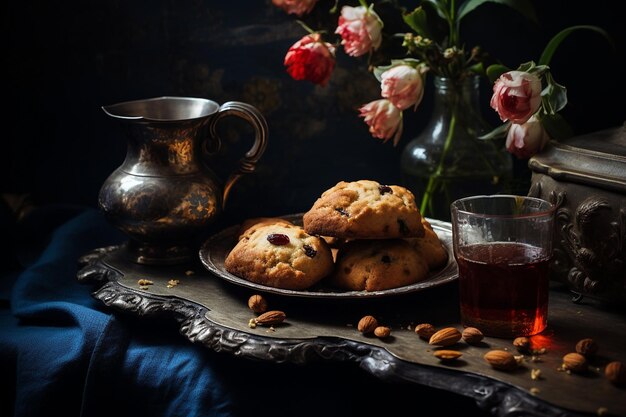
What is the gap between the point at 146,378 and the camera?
137cm

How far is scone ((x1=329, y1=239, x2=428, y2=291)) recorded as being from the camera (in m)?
1.38

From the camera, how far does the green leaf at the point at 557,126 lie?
1513mm

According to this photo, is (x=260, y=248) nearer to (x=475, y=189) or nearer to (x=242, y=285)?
(x=242, y=285)

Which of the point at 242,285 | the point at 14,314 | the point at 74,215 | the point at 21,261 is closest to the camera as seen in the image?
the point at 242,285

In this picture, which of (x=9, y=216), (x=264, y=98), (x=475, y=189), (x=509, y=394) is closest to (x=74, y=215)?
(x=9, y=216)

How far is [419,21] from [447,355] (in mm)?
730

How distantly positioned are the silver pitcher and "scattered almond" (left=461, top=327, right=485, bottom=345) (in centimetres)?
59

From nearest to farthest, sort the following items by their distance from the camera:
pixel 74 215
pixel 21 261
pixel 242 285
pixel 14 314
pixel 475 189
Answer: pixel 242 285
pixel 14 314
pixel 475 189
pixel 21 261
pixel 74 215

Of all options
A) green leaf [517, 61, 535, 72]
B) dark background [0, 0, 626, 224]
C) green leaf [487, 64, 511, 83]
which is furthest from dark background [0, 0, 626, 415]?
green leaf [517, 61, 535, 72]

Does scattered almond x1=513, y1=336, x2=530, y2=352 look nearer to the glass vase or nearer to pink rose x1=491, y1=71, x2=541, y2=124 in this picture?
pink rose x1=491, y1=71, x2=541, y2=124

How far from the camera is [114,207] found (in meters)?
1.60

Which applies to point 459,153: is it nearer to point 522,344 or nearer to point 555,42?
point 555,42

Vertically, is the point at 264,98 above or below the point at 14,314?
above

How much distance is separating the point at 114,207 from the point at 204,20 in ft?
1.86
